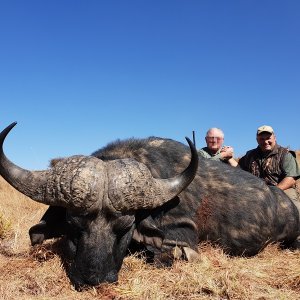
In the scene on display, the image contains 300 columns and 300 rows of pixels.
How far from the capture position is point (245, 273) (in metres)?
4.12

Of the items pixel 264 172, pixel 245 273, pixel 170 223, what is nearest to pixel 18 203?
pixel 264 172

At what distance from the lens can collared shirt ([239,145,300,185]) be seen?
7.13 metres

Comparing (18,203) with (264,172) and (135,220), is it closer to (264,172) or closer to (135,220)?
(264,172)

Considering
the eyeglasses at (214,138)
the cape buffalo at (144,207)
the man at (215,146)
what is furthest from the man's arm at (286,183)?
the eyeglasses at (214,138)

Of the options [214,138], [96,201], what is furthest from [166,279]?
[214,138]

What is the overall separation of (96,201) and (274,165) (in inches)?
169

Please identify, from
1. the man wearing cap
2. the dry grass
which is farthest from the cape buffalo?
the man wearing cap

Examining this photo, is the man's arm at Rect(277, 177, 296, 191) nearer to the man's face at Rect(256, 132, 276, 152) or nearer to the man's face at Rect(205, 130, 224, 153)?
the man's face at Rect(256, 132, 276, 152)

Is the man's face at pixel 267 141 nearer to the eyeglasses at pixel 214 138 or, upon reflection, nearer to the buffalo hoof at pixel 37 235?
the eyeglasses at pixel 214 138

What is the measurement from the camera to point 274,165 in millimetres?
7324

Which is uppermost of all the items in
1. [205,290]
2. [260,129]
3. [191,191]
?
[260,129]

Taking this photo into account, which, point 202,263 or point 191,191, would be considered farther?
point 191,191

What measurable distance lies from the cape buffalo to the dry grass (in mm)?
172

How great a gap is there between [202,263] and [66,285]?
4.57 ft
